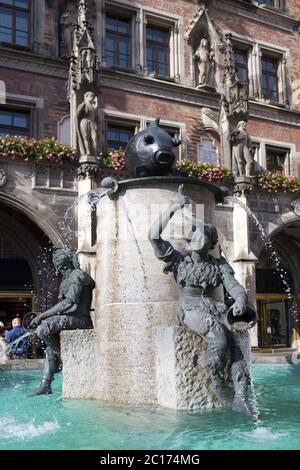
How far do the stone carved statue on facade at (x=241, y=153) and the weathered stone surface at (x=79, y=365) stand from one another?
507 inches

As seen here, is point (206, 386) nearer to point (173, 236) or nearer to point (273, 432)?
point (273, 432)

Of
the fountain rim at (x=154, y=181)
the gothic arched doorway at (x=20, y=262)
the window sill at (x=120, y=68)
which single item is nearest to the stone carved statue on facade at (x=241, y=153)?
the window sill at (x=120, y=68)

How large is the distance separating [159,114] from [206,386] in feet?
49.9

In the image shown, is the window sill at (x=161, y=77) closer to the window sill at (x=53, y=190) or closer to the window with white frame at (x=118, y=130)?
the window with white frame at (x=118, y=130)

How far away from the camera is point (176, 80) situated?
19688 mm

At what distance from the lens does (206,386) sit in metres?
4.82

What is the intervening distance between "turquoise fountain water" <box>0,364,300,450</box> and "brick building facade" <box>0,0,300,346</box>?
34.4 ft

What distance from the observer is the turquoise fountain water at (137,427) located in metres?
3.82

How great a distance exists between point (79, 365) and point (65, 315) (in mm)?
632

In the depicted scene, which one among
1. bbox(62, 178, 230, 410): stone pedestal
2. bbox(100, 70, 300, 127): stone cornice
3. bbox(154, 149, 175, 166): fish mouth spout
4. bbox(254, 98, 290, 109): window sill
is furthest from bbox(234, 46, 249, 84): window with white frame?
bbox(62, 178, 230, 410): stone pedestal

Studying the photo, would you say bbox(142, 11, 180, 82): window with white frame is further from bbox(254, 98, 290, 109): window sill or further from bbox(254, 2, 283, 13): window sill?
bbox(254, 2, 283, 13): window sill

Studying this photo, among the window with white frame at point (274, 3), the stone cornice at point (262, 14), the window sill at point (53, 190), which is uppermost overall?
the window with white frame at point (274, 3)

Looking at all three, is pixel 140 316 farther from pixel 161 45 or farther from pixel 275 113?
pixel 275 113

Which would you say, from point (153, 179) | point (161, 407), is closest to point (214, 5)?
point (153, 179)
